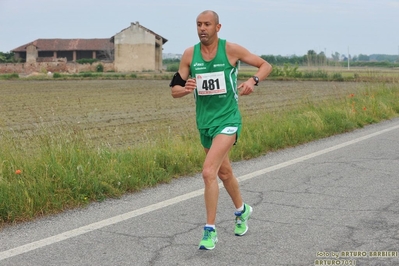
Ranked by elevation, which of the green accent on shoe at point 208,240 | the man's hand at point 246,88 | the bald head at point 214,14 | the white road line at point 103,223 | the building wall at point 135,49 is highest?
the building wall at point 135,49

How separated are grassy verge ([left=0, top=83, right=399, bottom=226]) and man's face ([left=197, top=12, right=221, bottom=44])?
2425 mm

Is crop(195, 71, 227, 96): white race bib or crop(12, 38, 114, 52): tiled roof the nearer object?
crop(195, 71, 227, 96): white race bib

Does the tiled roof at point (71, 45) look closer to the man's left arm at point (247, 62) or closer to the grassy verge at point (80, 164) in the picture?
Result: the grassy verge at point (80, 164)

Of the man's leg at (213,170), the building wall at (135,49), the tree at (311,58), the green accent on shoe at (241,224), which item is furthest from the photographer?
the building wall at (135,49)

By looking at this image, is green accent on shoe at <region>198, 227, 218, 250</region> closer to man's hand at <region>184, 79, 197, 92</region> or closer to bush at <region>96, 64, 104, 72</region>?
man's hand at <region>184, 79, 197, 92</region>

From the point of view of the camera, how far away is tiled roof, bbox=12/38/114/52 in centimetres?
10375

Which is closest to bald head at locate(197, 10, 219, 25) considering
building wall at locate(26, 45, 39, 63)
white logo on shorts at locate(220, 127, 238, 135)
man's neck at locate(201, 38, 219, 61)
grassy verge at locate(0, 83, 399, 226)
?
man's neck at locate(201, 38, 219, 61)

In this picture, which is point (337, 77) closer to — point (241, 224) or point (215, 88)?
point (241, 224)

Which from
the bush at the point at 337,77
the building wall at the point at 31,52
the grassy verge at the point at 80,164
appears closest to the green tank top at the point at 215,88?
the grassy verge at the point at 80,164

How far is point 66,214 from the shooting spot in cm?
648

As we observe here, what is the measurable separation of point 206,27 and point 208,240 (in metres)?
1.75

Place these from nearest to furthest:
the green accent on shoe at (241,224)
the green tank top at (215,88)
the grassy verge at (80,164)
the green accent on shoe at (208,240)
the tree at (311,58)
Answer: the green accent on shoe at (208,240) < the green tank top at (215,88) < the green accent on shoe at (241,224) < the grassy verge at (80,164) < the tree at (311,58)

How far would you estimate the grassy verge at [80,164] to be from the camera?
21.6 feet

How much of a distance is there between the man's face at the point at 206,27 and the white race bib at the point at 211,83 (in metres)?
0.29
